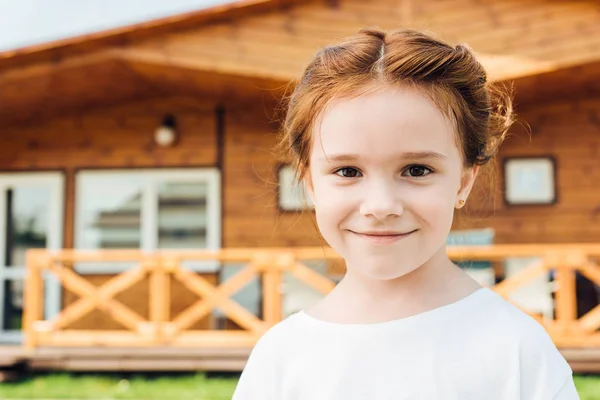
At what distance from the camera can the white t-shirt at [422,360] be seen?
108cm

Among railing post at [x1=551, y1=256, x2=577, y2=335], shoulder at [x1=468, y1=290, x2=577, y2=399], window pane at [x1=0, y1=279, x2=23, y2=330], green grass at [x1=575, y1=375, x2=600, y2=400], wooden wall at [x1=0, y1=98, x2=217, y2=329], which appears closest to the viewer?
shoulder at [x1=468, y1=290, x2=577, y2=399]

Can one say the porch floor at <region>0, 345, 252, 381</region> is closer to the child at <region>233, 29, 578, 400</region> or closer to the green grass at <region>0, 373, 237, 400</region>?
the green grass at <region>0, 373, 237, 400</region>

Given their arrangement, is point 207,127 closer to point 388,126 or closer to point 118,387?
point 118,387

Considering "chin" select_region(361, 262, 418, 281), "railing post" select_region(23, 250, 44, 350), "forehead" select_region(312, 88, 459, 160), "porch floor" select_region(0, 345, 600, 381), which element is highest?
"forehead" select_region(312, 88, 459, 160)

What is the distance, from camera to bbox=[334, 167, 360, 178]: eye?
118 centimetres

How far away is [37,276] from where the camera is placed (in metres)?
7.05

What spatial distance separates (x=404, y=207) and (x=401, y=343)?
0.71 feet

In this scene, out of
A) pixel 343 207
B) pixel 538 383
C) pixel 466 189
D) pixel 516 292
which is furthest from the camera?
pixel 516 292

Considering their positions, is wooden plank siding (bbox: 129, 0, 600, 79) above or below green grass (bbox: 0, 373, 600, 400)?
above

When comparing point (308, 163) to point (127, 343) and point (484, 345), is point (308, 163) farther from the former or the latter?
point (127, 343)

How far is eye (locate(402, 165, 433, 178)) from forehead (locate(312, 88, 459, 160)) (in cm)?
3

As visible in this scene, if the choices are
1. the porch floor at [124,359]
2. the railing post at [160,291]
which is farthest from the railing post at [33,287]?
the railing post at [160,291]

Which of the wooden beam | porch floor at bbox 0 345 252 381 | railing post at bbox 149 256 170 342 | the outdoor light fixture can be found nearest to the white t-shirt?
porch floor at bbox 0 345 252 381

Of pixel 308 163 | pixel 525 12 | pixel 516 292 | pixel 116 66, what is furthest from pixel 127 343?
pixel 308 163
